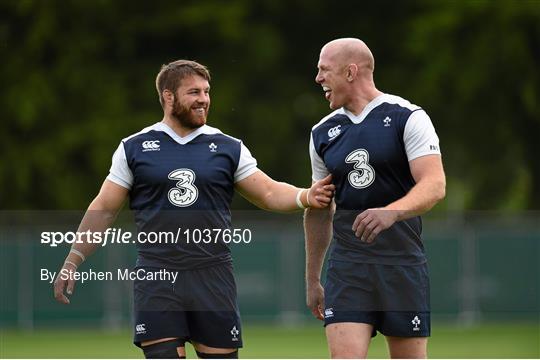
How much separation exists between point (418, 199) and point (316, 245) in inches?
29.0

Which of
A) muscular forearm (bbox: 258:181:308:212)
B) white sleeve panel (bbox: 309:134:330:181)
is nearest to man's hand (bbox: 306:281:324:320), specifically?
muscular forearm (bbox: 258:181:308:212)

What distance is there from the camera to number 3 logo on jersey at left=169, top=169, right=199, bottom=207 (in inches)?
261

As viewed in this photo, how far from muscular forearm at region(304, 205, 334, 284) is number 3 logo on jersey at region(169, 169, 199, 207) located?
0.59 meters

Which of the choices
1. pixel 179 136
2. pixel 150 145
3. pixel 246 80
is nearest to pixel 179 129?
pixel 179 136

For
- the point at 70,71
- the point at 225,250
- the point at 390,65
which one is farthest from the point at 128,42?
the point at 225,250

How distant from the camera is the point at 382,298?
665 cm

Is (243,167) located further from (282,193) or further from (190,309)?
(190,309)

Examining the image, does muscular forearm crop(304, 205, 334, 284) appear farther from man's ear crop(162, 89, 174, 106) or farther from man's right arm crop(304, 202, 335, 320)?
man's ear crop(162, 89, 174, 106)

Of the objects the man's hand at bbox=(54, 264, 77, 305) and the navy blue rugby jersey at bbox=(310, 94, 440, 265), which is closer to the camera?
the navy blue rugby jersey at bbox=(310, 94, 440, 265)

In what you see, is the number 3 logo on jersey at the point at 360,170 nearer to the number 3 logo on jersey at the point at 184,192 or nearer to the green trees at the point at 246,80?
the number 3 logo on jersey at the point at 184,192

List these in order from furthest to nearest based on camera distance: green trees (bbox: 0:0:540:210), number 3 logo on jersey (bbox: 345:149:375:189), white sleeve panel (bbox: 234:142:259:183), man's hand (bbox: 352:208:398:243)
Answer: green trees (bbox: 0:0:540:210)
white sleeve panel (bbox: 234:142:259:183)
number 3 logo on jersey (bbox: 345:149:375:189)
man's hand (bbox: 352:208:398:243)

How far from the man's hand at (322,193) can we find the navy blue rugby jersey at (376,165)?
4 cm

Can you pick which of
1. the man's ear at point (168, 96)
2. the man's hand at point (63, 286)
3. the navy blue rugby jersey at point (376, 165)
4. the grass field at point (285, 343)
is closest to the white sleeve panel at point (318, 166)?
the navy blue rugby jersey at point (376, 165)

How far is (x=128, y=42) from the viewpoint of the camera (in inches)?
693
